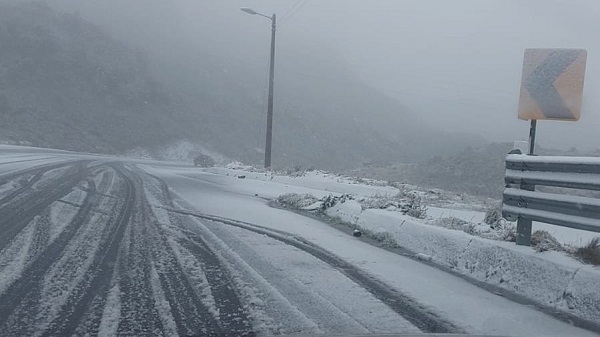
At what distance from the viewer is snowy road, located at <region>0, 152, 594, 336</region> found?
4.59 meters

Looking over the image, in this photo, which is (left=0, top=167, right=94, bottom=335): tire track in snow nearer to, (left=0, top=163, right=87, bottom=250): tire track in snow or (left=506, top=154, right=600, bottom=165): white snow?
A: (left=0, top=163, right=87, bottom=250): tire track in snow

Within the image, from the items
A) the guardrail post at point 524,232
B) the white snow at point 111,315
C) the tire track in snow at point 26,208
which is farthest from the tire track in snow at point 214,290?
the guardrail post at point 524,232

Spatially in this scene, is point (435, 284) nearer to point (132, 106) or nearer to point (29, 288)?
point (29, 288)

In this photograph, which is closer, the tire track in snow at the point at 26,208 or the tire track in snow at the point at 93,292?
the tire track in snow at the point at 93,292

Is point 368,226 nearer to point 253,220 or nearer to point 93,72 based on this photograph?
point 253,220

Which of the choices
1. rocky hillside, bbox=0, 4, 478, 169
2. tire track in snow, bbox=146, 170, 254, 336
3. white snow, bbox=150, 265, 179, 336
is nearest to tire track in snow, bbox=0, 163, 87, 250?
tire track in snow, bbox=146, 170, 254, 336

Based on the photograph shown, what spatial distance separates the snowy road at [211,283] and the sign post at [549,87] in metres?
1.94

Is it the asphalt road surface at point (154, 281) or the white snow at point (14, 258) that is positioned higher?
the white snow at point (14, 258)

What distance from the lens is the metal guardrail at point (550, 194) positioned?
5.75 m

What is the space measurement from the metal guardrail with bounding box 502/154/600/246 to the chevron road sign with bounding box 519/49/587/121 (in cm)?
66

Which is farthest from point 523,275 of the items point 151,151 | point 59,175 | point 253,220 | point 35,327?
point 151,151

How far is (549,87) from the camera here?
6.78 meters

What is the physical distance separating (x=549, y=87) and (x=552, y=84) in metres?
0.05

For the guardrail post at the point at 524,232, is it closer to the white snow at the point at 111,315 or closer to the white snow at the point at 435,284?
the white snow at the point at 435,284
